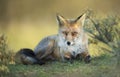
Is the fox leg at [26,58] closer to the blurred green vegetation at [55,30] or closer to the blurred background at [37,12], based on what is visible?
the blurred green vegetation at [55,30]

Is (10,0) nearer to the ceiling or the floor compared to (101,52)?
nearer to the ceiling

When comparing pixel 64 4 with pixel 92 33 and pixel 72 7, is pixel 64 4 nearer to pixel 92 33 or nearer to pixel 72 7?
pixel 72 7

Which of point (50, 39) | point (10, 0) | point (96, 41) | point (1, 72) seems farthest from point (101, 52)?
point (10, 0)

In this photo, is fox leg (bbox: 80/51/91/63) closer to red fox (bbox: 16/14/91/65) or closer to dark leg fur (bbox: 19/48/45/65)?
red fox (bbox: 16/14/91/65)

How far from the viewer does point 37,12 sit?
1561 centimetres

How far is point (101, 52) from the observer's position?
1036cm

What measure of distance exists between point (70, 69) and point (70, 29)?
91 cm

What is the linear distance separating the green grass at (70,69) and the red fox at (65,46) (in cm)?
21

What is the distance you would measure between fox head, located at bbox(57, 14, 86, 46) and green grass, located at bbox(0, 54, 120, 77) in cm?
37

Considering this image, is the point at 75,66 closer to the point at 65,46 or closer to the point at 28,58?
the point at 65,46

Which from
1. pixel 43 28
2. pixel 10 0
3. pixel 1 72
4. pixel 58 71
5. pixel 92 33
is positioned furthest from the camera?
pixel 10 0

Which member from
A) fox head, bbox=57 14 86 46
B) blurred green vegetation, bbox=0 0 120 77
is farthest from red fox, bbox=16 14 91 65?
blurred green vegetation, bbox=0 0 120 77

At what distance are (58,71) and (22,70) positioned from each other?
54 centimetres

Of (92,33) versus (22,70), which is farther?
(92,33)
